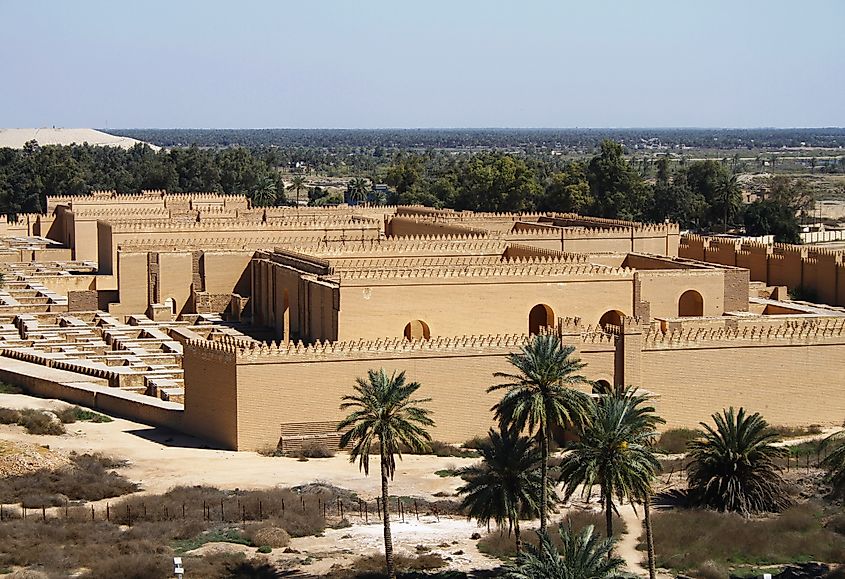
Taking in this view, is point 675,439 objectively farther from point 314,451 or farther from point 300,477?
point 300,477

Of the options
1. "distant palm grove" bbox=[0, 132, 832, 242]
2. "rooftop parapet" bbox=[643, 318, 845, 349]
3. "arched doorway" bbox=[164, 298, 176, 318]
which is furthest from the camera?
"distant palm grove" bbox=[0, 132, 832, 242]

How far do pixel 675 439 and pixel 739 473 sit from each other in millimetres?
4612

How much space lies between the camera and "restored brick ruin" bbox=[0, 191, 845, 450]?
3105cm

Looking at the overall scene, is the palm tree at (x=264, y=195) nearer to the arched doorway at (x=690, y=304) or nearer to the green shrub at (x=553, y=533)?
the arched doorway at (x=690, y=304)

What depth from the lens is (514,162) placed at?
243 feet

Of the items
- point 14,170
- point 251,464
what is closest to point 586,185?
point 14,170

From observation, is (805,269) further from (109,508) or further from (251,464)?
(109,508)

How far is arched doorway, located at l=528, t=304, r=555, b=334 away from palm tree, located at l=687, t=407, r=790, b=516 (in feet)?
33.7

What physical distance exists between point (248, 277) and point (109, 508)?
66.1 ft

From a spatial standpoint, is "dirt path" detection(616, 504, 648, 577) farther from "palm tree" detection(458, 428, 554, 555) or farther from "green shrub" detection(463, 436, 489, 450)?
"green shrub" detection(463, 436, 489, 450)

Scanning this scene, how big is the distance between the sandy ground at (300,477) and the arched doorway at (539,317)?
802 cm

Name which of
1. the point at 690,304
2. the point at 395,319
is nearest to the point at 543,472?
the point at 395,319

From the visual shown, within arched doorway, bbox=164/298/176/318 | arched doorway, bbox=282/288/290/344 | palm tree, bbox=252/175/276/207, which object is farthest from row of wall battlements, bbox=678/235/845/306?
palm tree, bbox=252/175/276/207

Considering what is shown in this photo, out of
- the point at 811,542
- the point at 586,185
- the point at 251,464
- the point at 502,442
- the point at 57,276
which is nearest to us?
the point at 502,442
